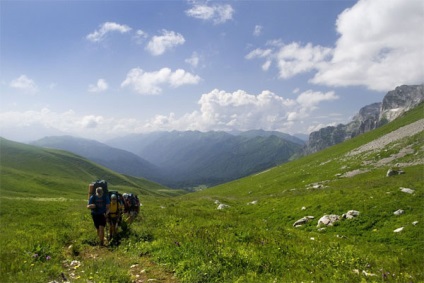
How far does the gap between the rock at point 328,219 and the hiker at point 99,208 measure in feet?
48.2

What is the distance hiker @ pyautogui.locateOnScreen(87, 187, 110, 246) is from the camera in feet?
49.9

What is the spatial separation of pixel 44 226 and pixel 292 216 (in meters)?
18.7

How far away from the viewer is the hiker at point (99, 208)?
49.9 ft

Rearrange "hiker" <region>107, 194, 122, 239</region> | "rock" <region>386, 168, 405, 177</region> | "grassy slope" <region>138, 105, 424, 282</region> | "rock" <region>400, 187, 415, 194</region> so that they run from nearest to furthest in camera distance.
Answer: "grassy slope" <region>138, 105, 424, 282</region> < "hiker" <region>107, 194, 122, 239</region> < "rock" <region>400, 187, 415, 194</region> < "rock" <region>386, 168, 405, 177</region>

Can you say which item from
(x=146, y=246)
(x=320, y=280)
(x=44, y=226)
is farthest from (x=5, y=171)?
(x=320, y=280)

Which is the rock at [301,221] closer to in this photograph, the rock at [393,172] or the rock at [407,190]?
the rock at [407,190]

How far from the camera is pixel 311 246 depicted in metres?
13.3

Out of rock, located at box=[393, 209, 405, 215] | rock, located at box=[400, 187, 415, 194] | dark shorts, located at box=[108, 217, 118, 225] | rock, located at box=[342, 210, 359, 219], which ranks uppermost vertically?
rock, located at box=[400, 187, 415, 194]

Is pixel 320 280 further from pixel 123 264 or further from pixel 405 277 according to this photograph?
pixel 123 264

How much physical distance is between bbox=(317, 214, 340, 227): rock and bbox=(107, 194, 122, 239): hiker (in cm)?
1395

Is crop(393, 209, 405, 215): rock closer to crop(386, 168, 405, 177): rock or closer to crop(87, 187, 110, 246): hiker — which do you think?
crop(87, 187, 110, 246): hiker

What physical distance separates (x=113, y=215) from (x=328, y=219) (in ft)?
49.0

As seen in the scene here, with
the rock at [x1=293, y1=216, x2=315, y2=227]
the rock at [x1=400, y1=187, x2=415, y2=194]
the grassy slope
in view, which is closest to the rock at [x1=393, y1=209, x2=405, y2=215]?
the grassy slope

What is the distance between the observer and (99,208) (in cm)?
1539
